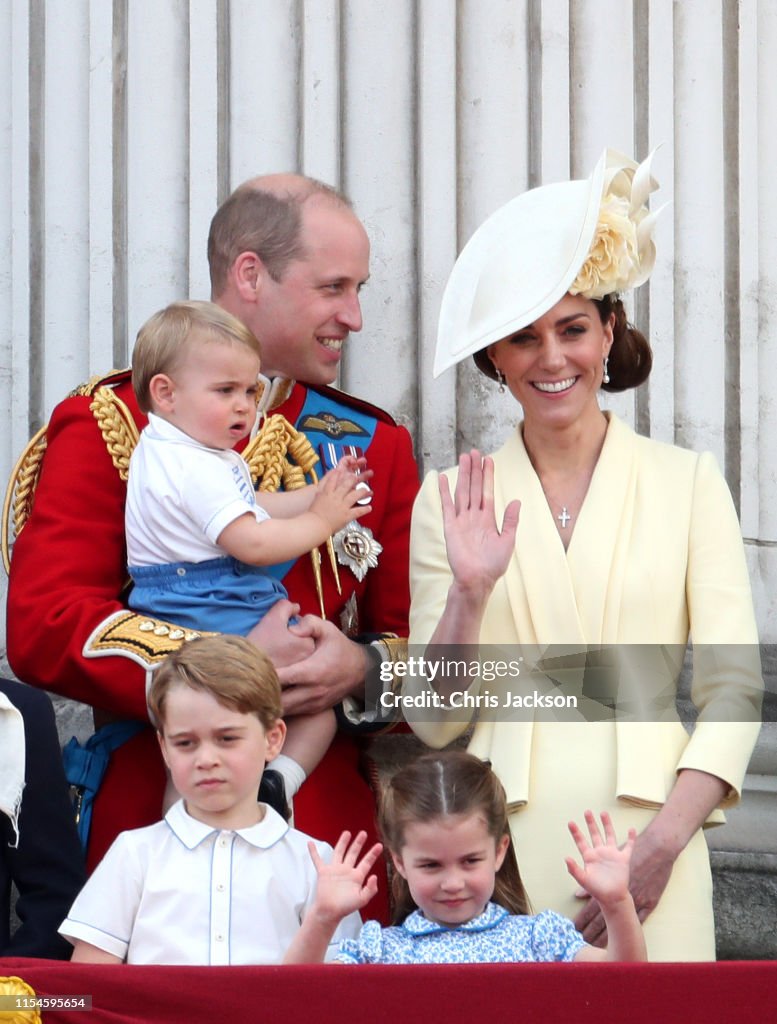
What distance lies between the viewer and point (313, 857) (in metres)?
3.08

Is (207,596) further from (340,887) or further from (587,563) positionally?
(340,887)

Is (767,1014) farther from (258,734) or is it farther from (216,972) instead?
(258,734)

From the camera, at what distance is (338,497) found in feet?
12.3

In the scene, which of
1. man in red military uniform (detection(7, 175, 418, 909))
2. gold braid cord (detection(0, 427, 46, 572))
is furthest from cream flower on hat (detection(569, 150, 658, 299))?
gold braid cord (detection(0, 427, 46, 572))

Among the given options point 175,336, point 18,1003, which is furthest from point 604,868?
point 175,336

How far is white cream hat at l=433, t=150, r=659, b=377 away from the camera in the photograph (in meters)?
3.60

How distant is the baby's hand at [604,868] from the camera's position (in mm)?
2932

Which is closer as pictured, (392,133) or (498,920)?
(498,920)

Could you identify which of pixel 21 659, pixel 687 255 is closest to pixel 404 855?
pixel 21 659

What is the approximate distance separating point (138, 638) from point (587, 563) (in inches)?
32.0

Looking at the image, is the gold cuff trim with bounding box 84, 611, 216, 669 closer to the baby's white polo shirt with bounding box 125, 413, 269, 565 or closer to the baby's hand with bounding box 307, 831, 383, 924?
the baby's white polo shirt with bounding box 125, 413, 269, 565

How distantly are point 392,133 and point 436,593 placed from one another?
1496 millimetres

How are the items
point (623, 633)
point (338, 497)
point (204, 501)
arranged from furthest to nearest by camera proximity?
point (338, 497), point (204, 501), point (623, 633)

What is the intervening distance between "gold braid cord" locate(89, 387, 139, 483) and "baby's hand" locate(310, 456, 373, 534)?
15.2 inches
